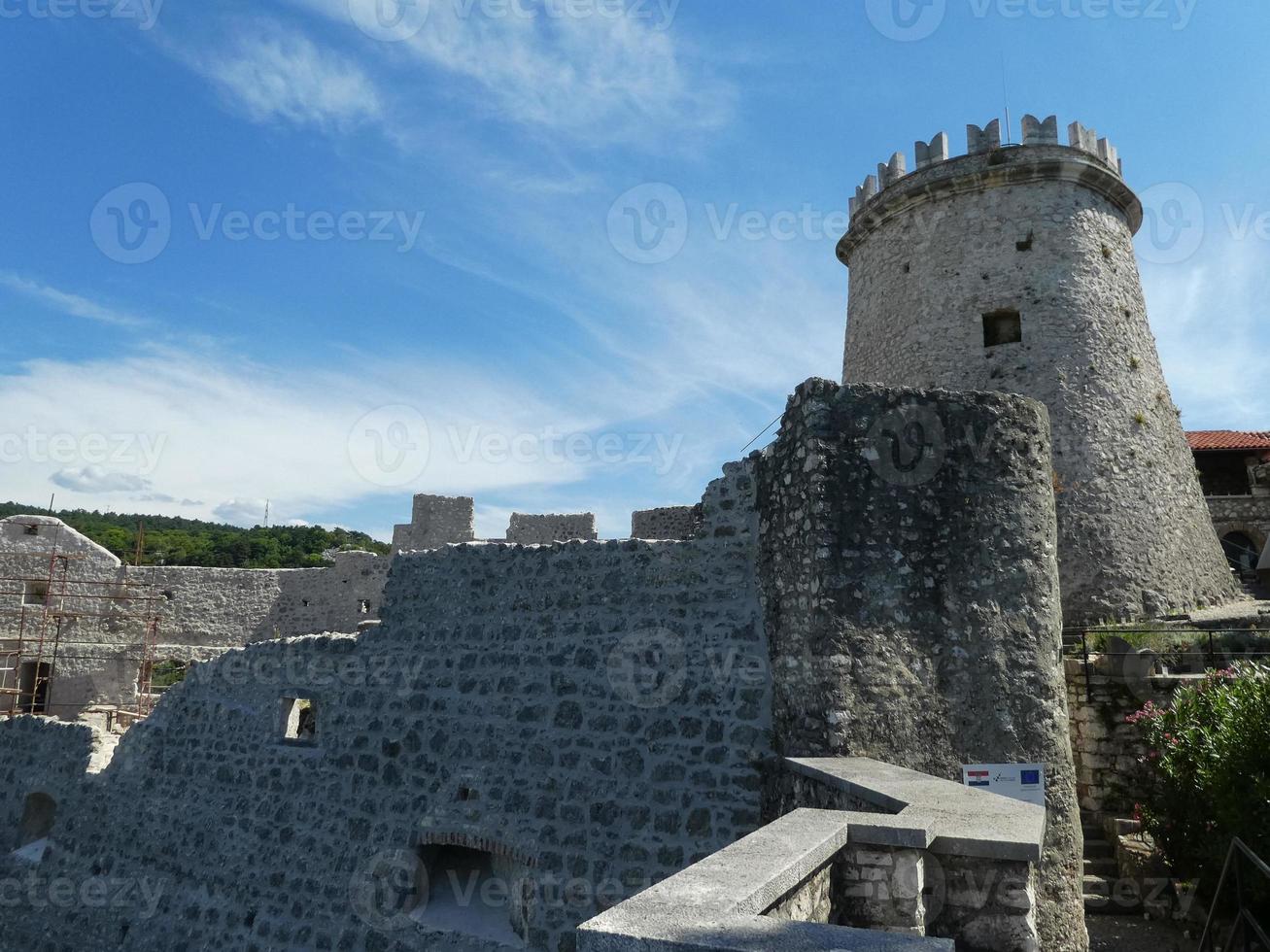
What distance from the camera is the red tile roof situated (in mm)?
22000

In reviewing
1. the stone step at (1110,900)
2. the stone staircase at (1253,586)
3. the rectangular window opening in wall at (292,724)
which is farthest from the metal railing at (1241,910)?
the stone staircase at (1253,586)

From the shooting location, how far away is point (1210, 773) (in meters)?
6.37

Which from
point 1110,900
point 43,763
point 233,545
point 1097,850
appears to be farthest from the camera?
point 233,545

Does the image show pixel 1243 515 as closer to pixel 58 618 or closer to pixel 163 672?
pixel 163 672

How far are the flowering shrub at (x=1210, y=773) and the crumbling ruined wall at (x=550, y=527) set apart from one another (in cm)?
1101

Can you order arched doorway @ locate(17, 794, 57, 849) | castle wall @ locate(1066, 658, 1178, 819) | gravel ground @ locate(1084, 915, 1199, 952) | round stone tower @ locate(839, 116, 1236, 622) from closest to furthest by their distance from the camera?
gravel ground @ locate(1084, 915, 1199, 952) < castle wall @ locate(1066, 658, 1178, 819) < arched doorway @ locate(17, 794, 57, 849) < round stone tower @ locate(839, 116, 1236, 622)

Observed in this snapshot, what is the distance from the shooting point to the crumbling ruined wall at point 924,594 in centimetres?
552

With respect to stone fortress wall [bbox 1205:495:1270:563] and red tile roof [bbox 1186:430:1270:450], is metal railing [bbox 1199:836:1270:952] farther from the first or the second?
red tile roof [bbox 1186:430:1270:450]

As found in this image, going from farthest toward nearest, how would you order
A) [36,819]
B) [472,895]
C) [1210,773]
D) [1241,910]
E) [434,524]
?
[434,524] < [36,819] < [472,895] < [1210,773] < [1241,910]

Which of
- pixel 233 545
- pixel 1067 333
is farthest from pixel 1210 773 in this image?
pixel 233 545

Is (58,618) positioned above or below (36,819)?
above

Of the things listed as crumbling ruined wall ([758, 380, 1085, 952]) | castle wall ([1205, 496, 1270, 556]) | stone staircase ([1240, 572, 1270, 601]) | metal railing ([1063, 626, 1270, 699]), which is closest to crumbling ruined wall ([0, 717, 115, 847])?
crumbling ruined wall ([758, 380, 1085, 952])

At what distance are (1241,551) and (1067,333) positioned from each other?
1091cm

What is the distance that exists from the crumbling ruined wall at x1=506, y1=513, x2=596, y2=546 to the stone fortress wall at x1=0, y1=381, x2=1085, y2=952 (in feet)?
29.6
